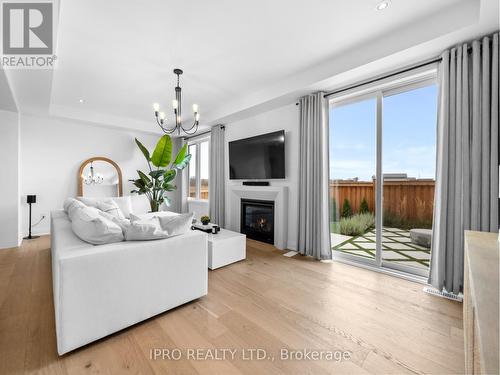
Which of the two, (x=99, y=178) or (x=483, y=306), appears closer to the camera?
(x=483, y=306)

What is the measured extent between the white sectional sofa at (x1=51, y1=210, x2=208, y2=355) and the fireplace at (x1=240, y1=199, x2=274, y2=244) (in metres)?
1.97

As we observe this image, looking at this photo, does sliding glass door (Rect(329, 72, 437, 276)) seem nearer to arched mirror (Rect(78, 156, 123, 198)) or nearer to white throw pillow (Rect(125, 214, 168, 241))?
white throw pillow (Rect(125, 214, 168, 241))

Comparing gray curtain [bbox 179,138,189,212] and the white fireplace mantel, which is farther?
gray curtain [bbox 179,138,189,212]

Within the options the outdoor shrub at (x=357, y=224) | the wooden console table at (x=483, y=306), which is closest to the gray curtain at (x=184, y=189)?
the outdoor shrub at (x=357, y=224)

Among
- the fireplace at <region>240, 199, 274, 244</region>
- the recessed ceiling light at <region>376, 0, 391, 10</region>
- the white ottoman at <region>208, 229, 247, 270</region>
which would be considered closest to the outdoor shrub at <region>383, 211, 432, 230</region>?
the fireplace at <region>240, 199, 274, 244</region>

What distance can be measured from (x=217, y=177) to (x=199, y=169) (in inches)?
48.7

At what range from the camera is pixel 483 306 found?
58 cm

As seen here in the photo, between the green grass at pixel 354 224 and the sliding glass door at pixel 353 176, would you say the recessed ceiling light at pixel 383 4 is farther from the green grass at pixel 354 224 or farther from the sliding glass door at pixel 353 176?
the green grass at pixel 354 224

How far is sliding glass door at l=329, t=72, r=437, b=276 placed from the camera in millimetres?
2512

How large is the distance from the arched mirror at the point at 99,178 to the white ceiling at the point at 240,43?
56.1 inches

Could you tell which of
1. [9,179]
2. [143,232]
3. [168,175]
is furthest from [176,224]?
[9,179]

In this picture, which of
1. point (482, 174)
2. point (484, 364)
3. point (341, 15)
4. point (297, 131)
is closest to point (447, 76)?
point (482, 174)

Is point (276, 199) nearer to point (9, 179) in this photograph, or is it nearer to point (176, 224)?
point (176, 224)

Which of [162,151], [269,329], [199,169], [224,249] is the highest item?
[162,151]
